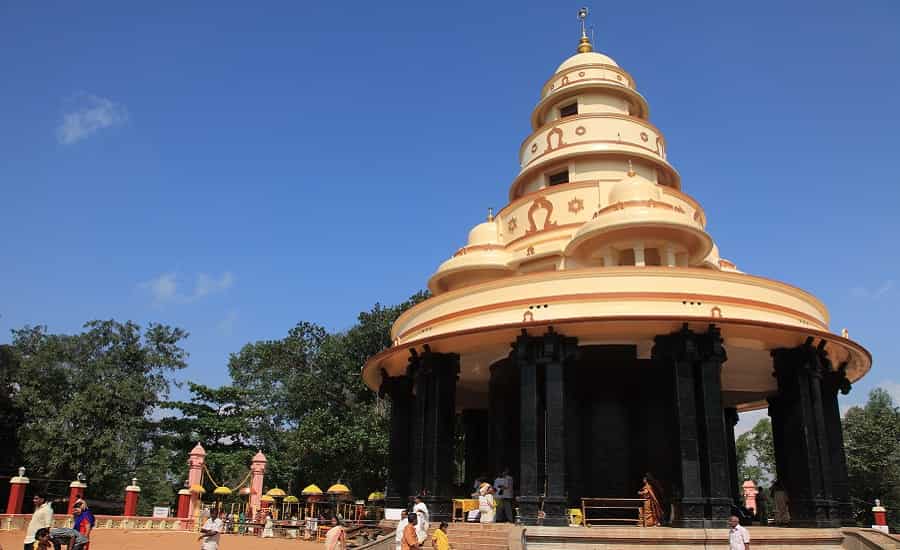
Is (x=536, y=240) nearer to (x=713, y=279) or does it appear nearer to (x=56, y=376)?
(x=713, y=279)

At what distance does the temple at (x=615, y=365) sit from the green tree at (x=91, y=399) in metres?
22.6

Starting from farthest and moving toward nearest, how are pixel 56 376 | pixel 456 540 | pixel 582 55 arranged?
pixel 56 376 < pixel 582 55 < pixel 456 540

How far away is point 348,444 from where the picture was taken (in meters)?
37.7

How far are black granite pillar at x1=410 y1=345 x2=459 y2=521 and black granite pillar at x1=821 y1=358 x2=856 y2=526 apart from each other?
9306mm

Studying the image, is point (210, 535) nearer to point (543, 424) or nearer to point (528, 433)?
point (528, 433)

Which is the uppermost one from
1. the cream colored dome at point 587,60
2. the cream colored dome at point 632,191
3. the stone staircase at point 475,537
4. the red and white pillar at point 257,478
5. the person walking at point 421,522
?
the cream colored dome at point 587,60

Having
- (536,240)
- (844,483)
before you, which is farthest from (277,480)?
(844,483)

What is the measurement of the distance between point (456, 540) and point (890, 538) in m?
9.08

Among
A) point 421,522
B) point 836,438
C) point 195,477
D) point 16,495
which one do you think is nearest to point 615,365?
point 836,438

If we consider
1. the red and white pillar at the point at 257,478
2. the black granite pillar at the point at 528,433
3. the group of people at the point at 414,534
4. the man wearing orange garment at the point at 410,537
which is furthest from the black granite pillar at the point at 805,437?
the red and white pillar at the point at 257,478

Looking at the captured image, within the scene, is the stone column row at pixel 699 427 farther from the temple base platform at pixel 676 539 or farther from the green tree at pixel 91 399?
the green tree at pixel 91 399

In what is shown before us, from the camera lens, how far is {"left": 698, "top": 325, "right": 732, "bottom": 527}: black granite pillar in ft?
51.7

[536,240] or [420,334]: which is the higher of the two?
[536,240]

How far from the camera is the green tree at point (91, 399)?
38.8 metres
